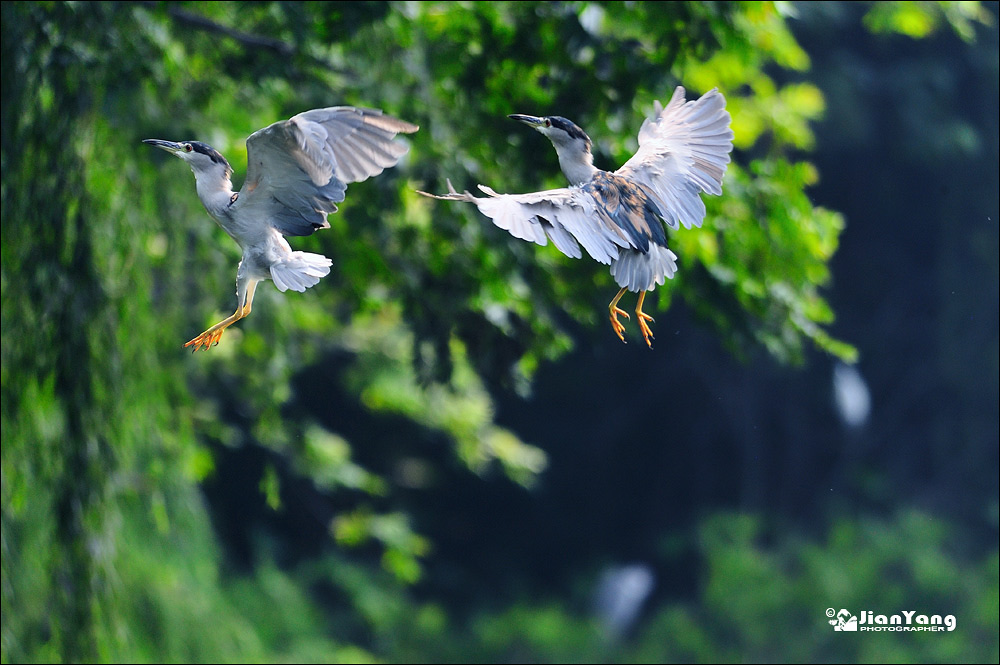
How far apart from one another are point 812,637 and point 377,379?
461cm

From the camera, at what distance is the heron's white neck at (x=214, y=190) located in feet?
3.48

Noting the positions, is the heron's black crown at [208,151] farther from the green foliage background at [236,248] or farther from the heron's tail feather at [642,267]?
the green foliage background at [236,248]

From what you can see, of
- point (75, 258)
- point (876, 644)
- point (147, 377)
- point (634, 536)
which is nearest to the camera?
point (75, 258)

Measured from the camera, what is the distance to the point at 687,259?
9.93 feet

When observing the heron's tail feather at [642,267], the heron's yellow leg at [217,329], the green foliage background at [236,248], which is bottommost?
the green foliage background at [236,248]

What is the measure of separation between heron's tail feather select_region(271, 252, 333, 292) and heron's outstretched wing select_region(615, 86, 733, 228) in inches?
14.8

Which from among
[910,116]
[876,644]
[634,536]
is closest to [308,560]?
[634,536]

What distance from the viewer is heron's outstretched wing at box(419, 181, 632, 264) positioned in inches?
35.9

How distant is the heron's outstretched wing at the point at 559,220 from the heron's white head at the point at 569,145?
8cm

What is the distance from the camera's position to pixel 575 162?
3.97 ft

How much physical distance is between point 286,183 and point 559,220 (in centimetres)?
29

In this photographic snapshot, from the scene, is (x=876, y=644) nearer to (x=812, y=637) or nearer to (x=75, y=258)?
(x=812, y=637)

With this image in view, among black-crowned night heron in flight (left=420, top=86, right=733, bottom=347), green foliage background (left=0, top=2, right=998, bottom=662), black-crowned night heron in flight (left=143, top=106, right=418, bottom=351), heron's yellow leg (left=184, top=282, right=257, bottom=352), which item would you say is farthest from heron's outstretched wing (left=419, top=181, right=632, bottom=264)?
green foliage background (left=0, top=2, right=998, bottom=662)

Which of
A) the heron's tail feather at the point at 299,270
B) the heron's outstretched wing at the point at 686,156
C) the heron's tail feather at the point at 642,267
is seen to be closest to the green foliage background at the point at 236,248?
the heron's outstretched wing at the point at 686,156
